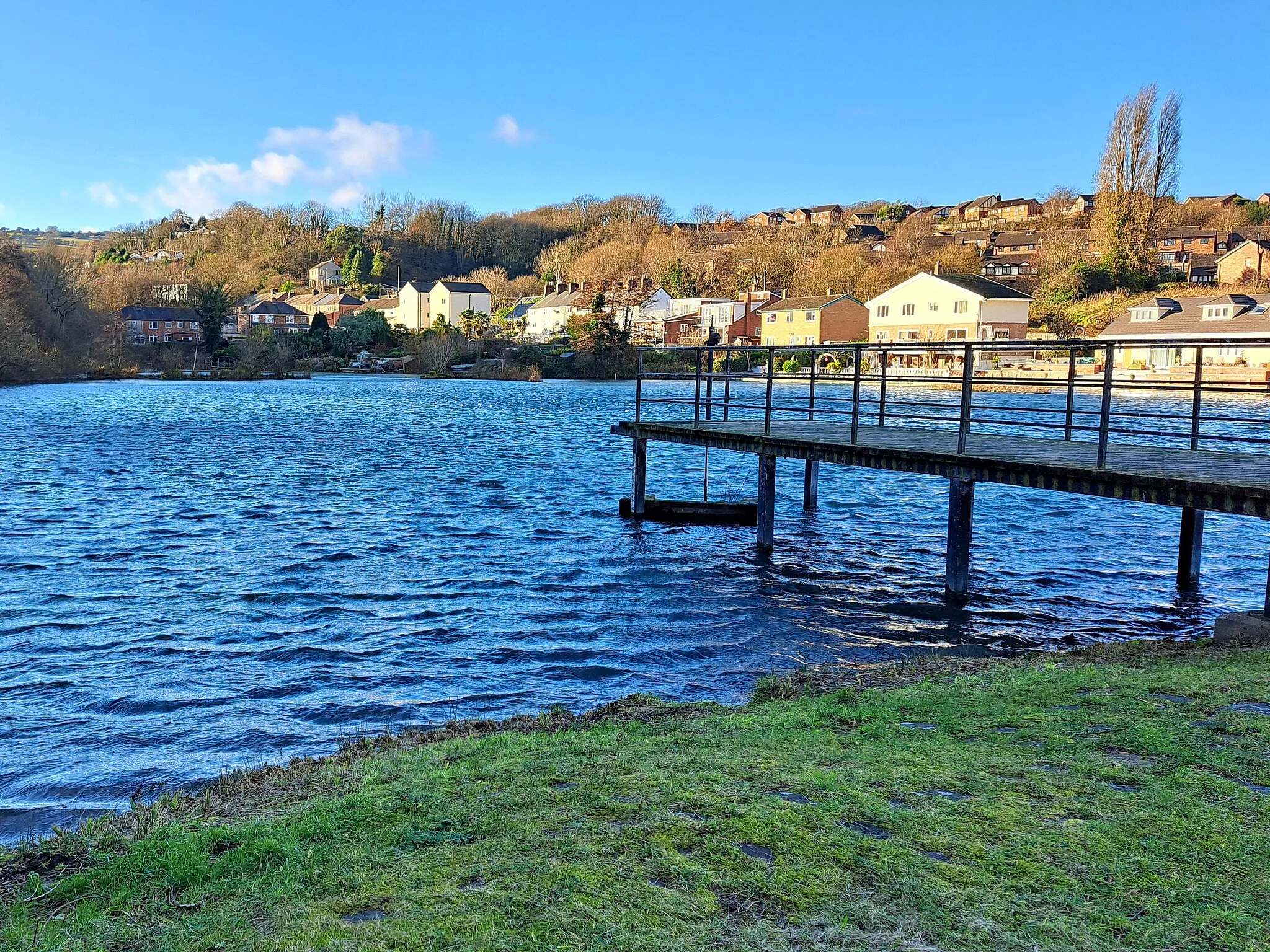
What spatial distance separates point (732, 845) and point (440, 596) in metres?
10.9

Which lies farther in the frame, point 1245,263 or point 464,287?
point 464,287

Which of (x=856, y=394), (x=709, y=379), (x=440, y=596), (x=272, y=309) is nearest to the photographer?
(x=440, y=596)

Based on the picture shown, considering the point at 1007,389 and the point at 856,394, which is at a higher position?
the point at 856,394

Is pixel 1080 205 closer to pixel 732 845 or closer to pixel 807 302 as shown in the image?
pixel 807 302

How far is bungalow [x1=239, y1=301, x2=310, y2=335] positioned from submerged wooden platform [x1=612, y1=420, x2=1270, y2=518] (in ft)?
478

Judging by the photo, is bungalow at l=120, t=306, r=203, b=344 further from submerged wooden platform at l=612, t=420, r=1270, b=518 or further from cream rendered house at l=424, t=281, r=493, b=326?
submerged wooden platform at l=612, t=420, r=1270, b=518

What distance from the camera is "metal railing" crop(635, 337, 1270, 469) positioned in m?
12.8

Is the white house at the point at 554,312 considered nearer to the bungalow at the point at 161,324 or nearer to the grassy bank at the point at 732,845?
the bungalow at the point at 161,324

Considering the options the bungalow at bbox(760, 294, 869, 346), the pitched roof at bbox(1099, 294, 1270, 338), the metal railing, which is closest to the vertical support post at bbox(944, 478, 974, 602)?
the metal railing

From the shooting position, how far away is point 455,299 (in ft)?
517

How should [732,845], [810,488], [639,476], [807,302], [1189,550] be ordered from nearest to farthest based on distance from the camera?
[732,845] < [1189,550] < [639,476] < [810,488] < [807,302]

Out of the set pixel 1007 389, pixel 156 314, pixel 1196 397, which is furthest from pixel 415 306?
pixel 1196 397

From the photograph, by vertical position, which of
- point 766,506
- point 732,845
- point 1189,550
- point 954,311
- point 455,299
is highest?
point 455,299

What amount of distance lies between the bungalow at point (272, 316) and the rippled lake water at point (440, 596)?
Answer: 427 feet
